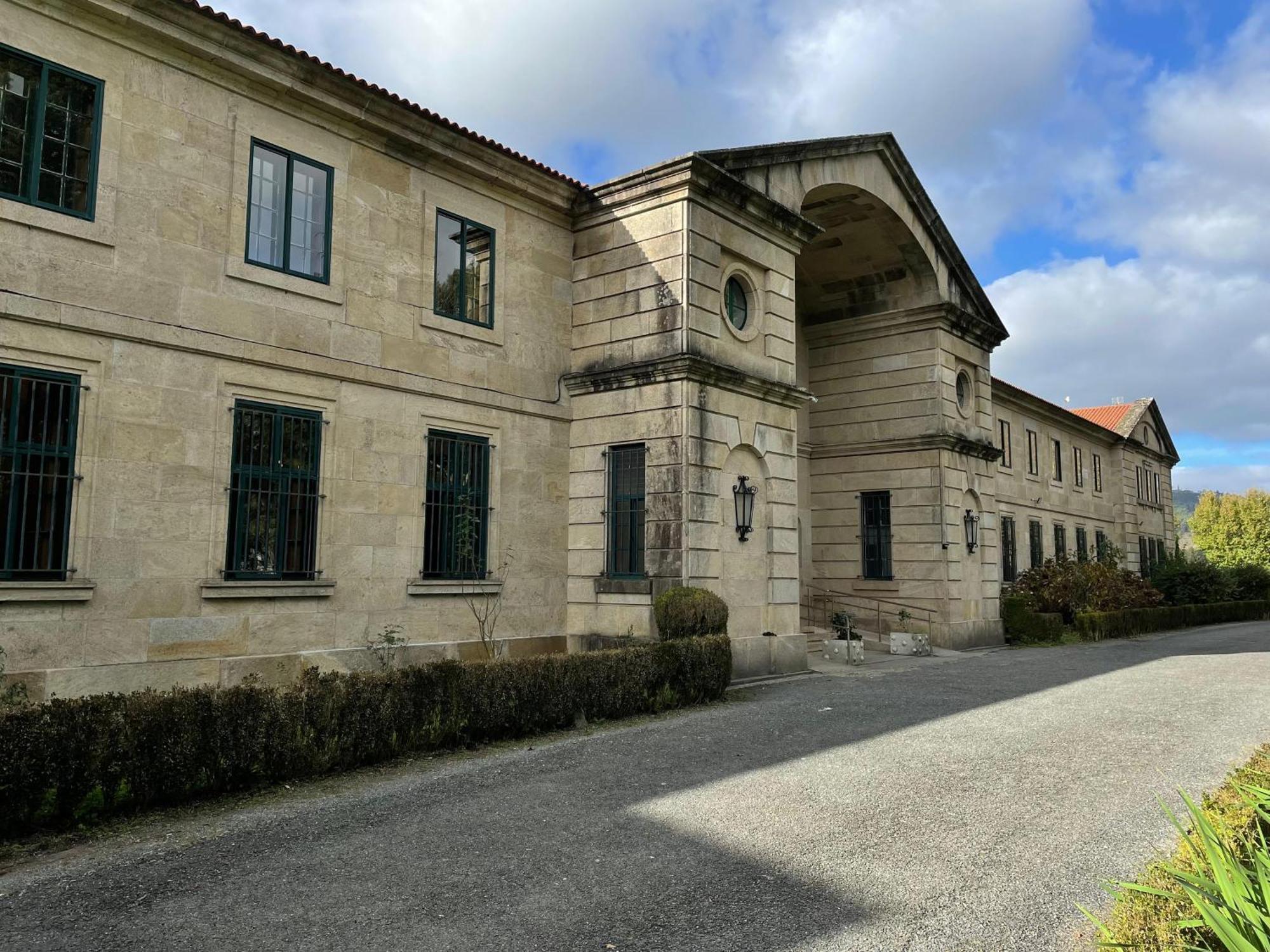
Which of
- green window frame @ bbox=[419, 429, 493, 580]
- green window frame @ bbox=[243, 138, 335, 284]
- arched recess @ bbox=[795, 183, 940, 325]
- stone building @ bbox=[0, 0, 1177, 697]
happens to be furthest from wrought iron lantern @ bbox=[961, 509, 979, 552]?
green window frame @ bbox=[243, 138, 335, 284]

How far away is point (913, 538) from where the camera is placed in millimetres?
21766

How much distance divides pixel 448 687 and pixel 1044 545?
29.0 m

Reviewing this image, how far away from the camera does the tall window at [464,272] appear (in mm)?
13805

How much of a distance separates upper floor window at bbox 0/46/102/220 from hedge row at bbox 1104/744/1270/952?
11.2 metres

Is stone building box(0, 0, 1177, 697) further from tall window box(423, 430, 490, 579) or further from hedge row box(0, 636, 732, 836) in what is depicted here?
hedge row box(0, 636, 732, 836)

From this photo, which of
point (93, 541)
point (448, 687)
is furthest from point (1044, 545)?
point (93, 541)

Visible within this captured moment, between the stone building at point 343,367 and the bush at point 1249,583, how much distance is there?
2773cm

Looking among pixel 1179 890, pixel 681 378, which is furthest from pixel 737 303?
pixel 1179 890

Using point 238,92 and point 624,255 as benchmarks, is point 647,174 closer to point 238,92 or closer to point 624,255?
point 624,255

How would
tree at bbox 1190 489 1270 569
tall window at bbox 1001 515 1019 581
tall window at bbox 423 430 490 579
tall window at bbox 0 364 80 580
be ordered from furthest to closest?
tree at bbox 1190 489 1270 569 < tall window at bbox 1001 515 1019 581 < tall window at bbox 423 430 490 579 < tall window at bbox 0 364 80 580

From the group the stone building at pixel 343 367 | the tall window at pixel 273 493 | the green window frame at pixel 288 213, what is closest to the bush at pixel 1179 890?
the stone building at pixel 343 367

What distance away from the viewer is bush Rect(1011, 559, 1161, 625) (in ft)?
84.5

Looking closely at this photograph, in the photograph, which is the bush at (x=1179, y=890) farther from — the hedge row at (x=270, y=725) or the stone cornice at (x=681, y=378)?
the stone cornice at (x=681, y=378)

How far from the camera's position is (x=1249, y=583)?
3819 centimetres
